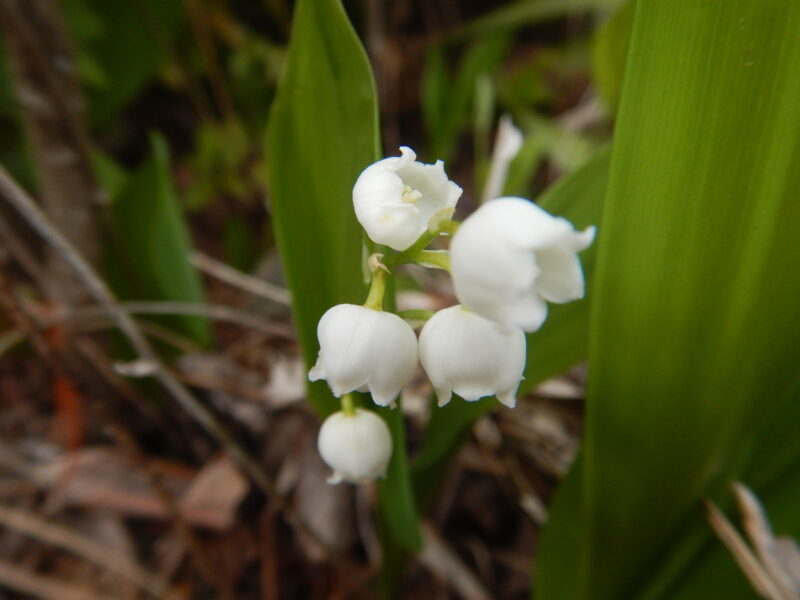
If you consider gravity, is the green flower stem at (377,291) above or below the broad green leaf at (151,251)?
above

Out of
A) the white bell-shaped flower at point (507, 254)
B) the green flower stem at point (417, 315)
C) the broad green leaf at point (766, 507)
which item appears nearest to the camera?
the white bell-shaped flower at point (507, 254)

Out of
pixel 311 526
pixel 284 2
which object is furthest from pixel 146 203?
pixel 284 2

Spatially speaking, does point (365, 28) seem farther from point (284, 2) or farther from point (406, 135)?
point (406, 135)

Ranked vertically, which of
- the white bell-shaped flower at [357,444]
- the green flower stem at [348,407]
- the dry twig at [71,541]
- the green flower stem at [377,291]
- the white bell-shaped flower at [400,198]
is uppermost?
the white bell-shaped flower at [400,198]

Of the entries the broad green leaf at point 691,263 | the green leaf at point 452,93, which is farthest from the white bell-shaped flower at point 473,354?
the green leaf at point 452,93

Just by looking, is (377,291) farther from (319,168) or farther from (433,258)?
(319,168)

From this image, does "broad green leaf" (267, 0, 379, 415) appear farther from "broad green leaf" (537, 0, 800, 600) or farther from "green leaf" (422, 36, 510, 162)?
"green leaf" (422, 36, 510, 162)

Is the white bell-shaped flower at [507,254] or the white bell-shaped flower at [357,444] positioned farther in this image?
the white bell-shaped flower at [357,444]

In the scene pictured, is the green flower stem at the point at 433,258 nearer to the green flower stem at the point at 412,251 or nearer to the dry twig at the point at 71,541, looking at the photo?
the green flower stem at the point at 412,251
